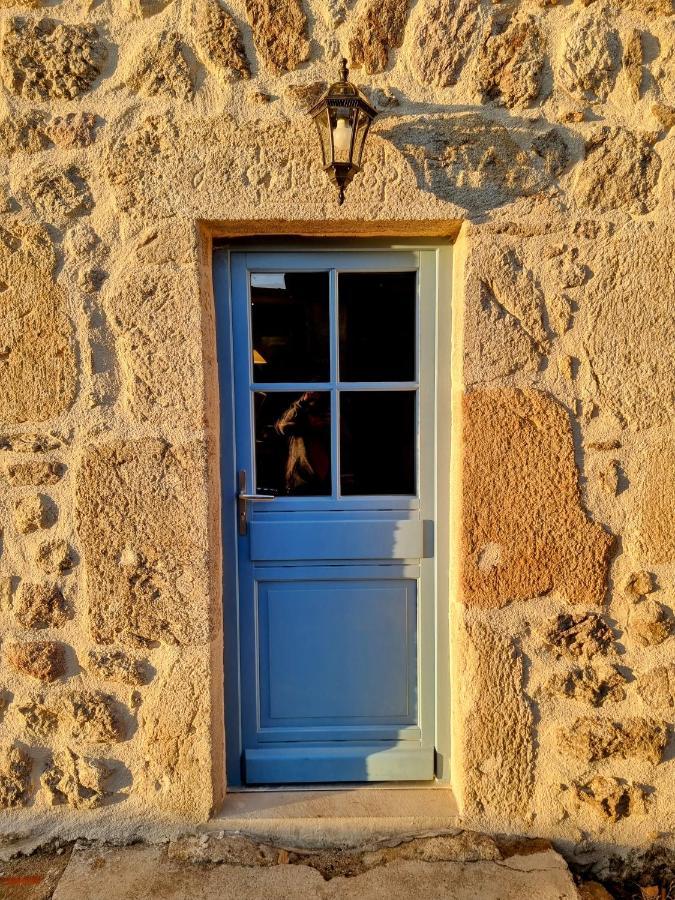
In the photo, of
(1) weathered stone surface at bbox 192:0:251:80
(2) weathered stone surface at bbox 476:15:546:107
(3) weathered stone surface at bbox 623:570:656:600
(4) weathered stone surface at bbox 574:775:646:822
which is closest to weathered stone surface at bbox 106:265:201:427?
(1) weathered stone surface at bbox 192:0:251:80

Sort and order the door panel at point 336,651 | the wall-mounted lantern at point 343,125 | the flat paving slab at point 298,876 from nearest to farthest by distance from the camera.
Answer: the wall-mounted lantern at point 343,125 < the flat paving slab at point 298,876 < the door panel at point 336,651

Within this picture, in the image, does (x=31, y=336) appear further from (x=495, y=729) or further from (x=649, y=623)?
(x=649, y=623)

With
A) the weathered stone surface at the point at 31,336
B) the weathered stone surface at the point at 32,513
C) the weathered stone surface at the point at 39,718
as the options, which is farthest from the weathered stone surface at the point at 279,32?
the weathered stone surface at the point at 39,718

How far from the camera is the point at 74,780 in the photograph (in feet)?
6.55

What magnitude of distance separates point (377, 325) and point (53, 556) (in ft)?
4.30

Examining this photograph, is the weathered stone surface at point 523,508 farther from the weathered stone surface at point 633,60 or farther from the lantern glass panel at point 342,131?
the weathered stone surface at point 633,60

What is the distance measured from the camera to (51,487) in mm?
1953

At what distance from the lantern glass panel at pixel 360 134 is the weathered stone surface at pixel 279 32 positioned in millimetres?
332

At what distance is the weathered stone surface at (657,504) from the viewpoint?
195 cm

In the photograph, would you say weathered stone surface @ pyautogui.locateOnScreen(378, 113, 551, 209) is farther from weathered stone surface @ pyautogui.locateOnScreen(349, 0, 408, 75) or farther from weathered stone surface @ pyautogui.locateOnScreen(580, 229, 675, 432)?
weathered stone surface @ pyautogui.locateOnScreen(580, 229, 675, 432)

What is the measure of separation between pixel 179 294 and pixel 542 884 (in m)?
2.10

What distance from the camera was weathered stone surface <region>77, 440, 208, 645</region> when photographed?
1.93 m

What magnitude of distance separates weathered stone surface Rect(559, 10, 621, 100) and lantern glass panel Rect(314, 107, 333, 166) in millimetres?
762

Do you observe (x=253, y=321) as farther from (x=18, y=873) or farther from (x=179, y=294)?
(x=18, y=873)
